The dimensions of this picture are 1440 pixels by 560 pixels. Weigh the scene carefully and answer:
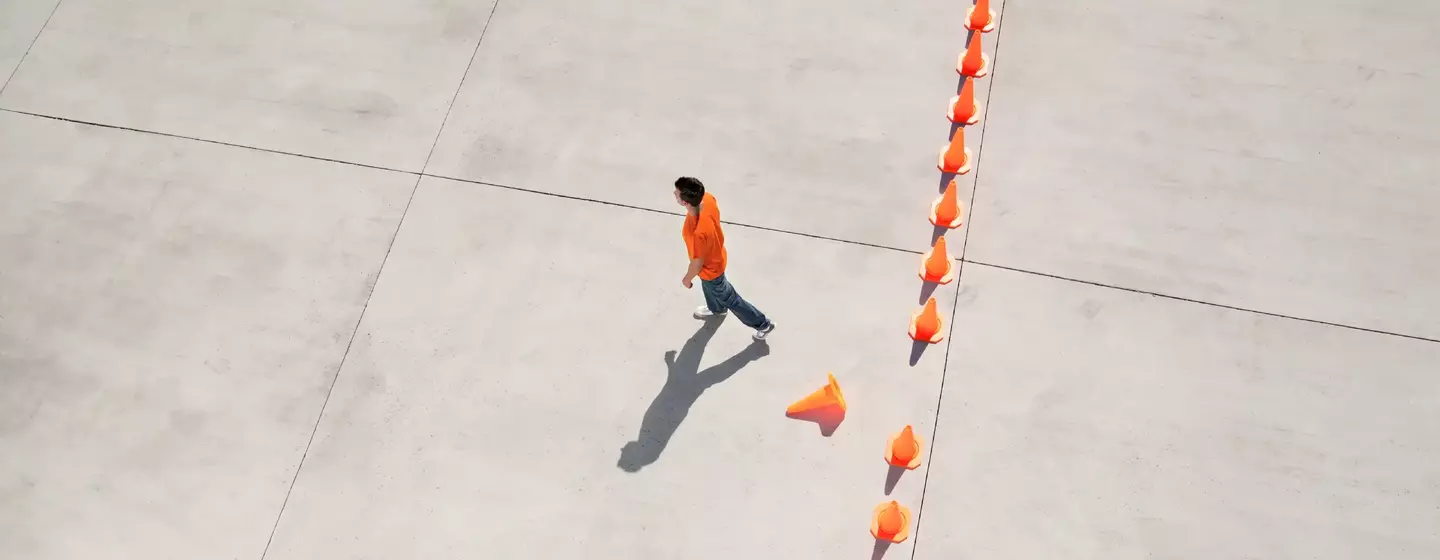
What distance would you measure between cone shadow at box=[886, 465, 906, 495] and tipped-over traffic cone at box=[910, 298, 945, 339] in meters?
0.83

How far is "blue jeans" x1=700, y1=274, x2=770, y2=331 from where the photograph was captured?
5.88m

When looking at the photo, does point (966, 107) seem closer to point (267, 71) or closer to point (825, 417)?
point (825, 417)

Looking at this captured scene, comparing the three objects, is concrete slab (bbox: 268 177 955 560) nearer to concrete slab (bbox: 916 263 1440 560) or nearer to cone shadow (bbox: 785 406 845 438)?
cone shadow (bbox: 785 406 845 438)

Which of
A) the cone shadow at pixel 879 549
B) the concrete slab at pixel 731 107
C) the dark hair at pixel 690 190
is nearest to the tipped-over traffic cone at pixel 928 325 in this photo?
the concrete slab at pixel 731 107

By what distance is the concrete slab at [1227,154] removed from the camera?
6.43m

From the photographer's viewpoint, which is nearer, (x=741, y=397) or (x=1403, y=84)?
(x=741, y=397)

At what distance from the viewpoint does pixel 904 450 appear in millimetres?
5770

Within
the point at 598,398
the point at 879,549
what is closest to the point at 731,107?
the point at 598,398

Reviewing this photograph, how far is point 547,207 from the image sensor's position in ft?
22.7

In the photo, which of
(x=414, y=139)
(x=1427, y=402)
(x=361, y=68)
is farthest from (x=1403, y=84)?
(x=361, y=68)

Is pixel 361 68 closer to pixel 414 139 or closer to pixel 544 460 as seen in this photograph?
pixel 414 139

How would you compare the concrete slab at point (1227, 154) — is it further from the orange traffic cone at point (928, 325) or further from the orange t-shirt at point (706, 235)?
the orange t-shirt at point (706, 235)

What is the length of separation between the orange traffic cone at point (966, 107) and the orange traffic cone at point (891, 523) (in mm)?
2770

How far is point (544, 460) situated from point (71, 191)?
400 cm
